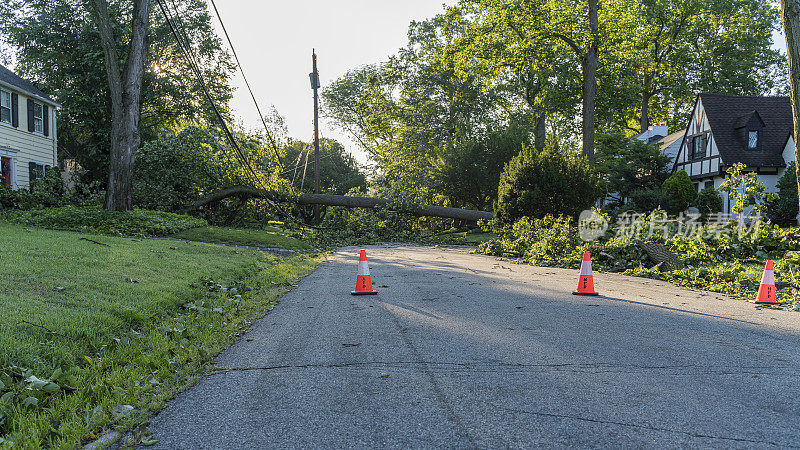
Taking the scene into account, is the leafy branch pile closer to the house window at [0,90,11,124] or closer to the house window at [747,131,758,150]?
the house window at [0,90,11,124]

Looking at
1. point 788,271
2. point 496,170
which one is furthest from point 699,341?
point 496,170

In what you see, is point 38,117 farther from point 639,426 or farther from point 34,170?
point 639,426

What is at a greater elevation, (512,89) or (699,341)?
(512,89)

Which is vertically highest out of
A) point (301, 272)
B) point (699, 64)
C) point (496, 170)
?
point (699, 64)

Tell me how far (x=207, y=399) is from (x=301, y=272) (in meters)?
7.75

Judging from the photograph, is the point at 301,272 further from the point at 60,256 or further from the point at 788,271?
the point at 788,271

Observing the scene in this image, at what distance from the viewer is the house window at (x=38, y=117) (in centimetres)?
2649

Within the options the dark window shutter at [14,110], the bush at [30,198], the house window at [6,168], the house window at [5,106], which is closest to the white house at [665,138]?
the bush at [30,198]

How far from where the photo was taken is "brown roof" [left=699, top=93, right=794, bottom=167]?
107ft

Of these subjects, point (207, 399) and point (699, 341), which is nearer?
point (207, 399)

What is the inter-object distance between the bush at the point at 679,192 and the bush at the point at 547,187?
1393 centimetres

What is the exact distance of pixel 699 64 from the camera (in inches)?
1674

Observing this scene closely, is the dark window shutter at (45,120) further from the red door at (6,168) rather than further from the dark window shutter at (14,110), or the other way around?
the red door at (6,168)

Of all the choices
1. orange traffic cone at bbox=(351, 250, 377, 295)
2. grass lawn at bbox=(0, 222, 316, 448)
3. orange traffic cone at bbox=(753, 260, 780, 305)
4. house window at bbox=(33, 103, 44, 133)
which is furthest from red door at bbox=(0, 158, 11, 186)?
orange traffic cone at bbox=(753, 260, 780, 305)
